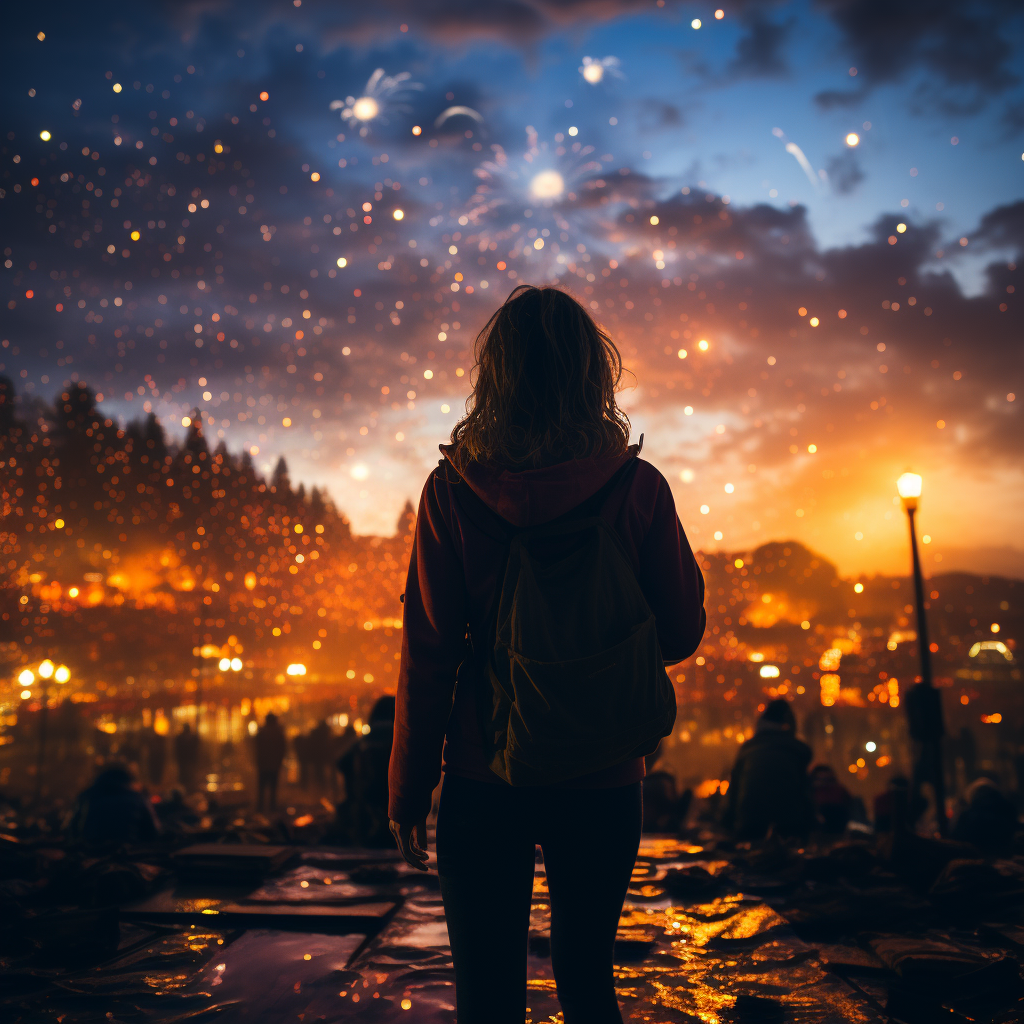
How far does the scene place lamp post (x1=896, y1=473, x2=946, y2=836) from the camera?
7949 mm

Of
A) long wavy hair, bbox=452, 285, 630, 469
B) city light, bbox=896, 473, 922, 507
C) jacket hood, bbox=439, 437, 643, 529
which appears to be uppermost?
city light, bbox=896, 473, 922, 507

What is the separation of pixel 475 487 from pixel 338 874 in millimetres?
3953

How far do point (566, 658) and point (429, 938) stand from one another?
8.72ft

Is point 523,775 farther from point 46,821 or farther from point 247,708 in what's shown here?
point 247,708

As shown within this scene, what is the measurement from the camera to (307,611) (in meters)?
48.5

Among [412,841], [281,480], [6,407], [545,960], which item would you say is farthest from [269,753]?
[281,480]

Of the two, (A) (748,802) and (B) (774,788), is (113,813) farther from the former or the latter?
(B) (774,788)

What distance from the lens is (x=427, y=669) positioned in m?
1.61

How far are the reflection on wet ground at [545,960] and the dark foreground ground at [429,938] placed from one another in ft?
0.04

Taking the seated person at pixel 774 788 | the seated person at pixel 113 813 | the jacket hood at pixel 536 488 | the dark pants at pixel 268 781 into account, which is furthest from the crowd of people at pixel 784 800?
the dark pants at pixel 268 781

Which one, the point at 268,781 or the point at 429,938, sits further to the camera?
the point at 268,781

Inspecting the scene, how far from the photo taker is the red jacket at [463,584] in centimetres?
160

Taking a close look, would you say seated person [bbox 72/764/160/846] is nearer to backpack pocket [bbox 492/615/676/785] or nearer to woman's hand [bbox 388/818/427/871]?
woman's hand [bbox 388/818/427/871]

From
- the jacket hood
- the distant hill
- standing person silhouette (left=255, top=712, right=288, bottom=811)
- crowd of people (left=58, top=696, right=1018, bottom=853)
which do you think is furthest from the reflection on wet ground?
the distant hill
